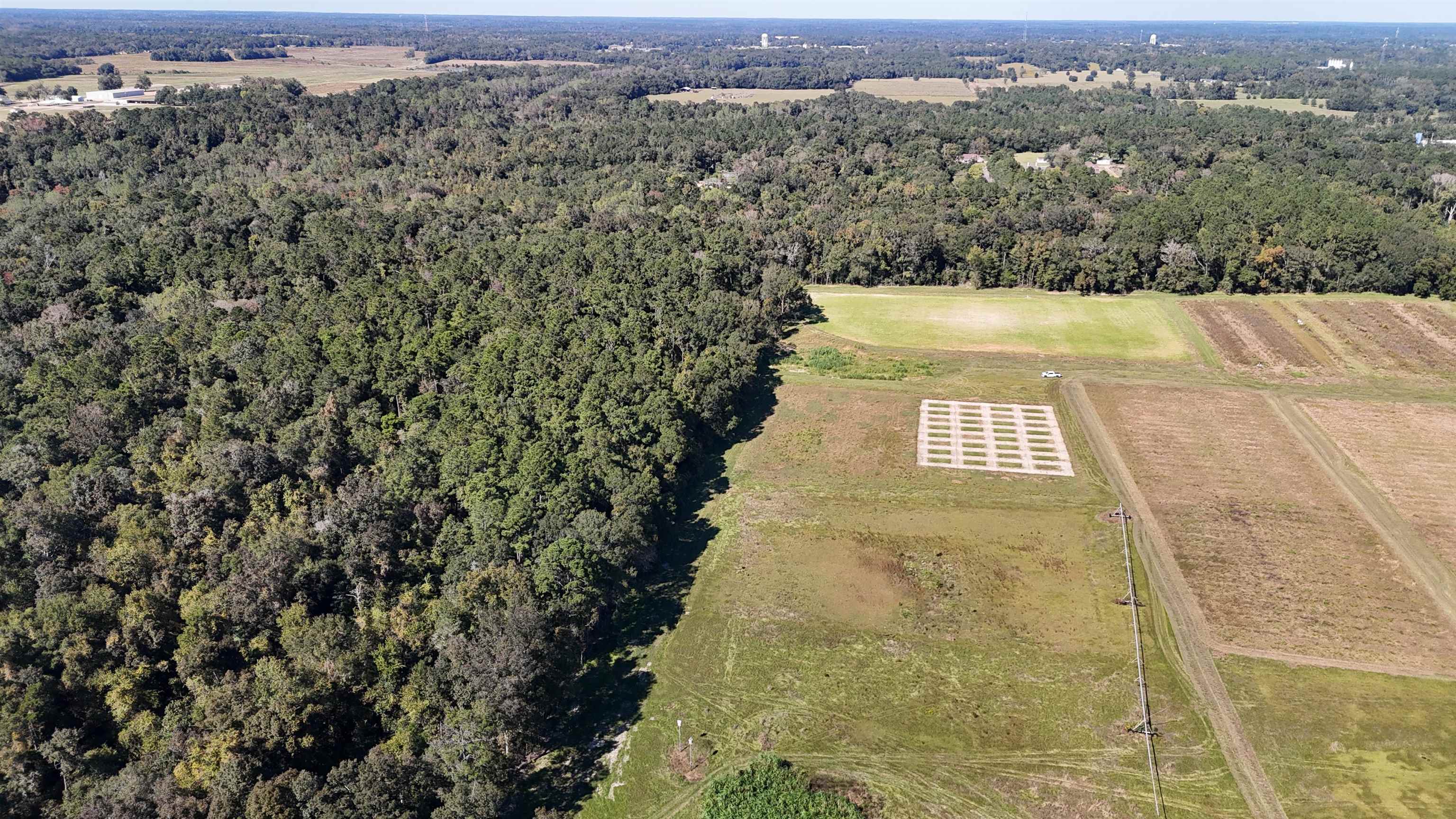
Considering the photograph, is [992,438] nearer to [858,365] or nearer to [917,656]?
[858,365]

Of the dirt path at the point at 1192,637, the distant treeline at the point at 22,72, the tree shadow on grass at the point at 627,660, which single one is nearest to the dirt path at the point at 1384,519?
the dirt path at the point at 1192,637

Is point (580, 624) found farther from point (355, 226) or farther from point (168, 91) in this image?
point (168, 91)

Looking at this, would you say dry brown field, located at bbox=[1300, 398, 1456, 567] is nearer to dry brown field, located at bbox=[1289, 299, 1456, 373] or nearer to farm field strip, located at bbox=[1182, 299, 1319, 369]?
farm field strip, located at bbox=[1182, 299, 1319, 369]

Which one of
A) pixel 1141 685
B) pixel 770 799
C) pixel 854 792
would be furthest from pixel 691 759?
pixel 1141 685

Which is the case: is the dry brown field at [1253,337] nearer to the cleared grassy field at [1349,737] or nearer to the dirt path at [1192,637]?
the dirt path at [1192,637]

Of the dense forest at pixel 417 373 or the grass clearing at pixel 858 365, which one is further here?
the grass clearing at pixel 858 365
